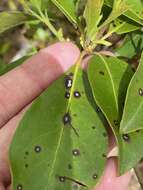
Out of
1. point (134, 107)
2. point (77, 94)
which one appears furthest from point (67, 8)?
point (134, 107)

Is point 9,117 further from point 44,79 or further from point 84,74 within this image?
point 84,74

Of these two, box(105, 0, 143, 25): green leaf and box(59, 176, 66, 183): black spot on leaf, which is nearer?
box(59, 176, 66, 183): black spot on leaf

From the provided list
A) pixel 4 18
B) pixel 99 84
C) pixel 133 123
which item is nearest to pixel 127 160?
pixel 133 123

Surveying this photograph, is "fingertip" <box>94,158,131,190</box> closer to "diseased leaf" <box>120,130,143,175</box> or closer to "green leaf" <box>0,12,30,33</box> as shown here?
"diseased leaf" <box>120,130,143,175</box>

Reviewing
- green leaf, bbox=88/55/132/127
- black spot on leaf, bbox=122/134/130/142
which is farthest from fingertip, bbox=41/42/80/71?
black spot on leaf, bbox=122/134/130/142

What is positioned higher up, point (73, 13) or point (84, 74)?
point (73, 13)

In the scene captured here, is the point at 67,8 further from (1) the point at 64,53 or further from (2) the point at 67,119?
(2) the point at 67,119

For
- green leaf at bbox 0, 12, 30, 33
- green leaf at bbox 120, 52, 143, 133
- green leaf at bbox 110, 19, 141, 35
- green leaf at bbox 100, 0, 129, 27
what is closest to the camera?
green leaf at bbox 120, 52, 143, 133
